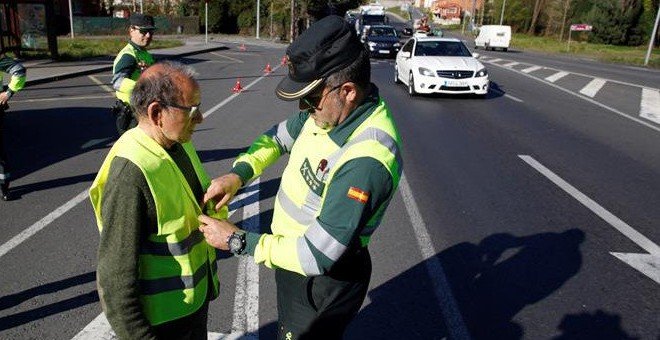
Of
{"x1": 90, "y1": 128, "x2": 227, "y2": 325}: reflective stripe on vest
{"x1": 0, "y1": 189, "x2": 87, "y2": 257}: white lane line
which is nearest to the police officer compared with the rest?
{"x1": 90, "y1": 128, "x2": 227, "y2": 325}: reflective stripe on vest

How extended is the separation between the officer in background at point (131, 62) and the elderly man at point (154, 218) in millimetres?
3401

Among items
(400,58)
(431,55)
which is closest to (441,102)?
(431,55)

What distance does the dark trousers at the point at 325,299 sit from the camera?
2.22m

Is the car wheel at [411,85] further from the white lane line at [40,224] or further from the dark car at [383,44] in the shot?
the dark car at [383,44]

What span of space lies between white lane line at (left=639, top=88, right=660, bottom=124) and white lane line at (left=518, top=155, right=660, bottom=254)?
6.42m

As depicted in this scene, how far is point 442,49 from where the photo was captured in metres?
15.1

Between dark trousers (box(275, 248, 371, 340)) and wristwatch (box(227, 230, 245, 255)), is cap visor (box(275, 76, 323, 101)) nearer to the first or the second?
wristwatch (box(227, 230, 245, 255))

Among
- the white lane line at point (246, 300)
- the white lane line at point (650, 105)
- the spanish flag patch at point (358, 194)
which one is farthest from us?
the white lane line at point (650, 105)

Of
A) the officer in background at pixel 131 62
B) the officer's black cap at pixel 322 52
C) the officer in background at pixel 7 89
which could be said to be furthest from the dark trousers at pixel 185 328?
the officer in background at pixel 7 89

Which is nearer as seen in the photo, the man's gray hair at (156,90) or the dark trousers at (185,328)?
the man's gray hair at (156,90)

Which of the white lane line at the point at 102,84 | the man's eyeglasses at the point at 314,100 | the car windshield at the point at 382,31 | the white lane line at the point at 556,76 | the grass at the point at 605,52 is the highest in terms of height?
the man's eyeglasses at the point at 314,100

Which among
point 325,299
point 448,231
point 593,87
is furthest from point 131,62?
point 593,87

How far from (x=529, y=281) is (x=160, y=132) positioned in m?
3.49

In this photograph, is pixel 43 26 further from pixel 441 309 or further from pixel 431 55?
pixel 441 309
